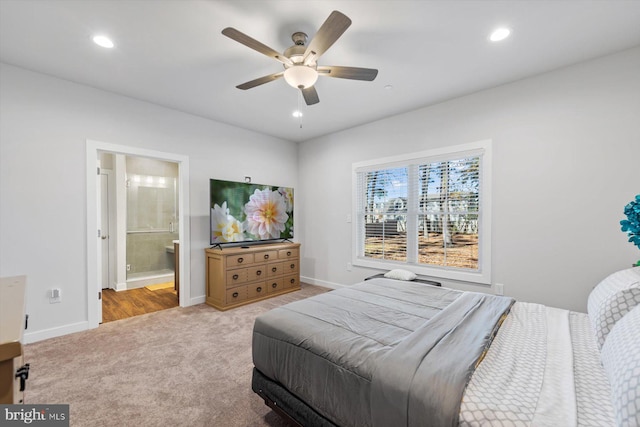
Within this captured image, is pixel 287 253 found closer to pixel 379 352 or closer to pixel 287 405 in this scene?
pixel 287 405

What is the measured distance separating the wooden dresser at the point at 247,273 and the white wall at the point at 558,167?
8.88 feet

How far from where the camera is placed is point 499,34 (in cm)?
217

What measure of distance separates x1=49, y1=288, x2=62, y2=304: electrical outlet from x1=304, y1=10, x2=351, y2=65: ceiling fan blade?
11.4 feet

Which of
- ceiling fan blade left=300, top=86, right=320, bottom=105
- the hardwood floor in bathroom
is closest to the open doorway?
the hardwood floor in bathroom

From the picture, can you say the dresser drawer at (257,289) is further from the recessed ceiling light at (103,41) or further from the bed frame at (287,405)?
the recessed ceiling light at (103,41)

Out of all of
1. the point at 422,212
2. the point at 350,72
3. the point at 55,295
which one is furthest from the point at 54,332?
the point at 422,212

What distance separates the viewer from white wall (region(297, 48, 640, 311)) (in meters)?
2.45

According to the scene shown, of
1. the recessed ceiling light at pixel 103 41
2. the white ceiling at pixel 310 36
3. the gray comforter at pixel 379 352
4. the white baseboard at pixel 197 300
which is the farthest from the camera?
the white baseboard at pixel 197 300

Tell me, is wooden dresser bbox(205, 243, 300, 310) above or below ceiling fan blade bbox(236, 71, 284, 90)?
below

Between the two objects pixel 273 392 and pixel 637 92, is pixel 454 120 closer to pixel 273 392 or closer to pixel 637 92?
pixel 637 92

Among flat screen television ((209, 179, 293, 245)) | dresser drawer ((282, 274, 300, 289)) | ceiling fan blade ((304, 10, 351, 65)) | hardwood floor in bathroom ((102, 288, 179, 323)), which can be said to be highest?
ceiling fan blade ((304, 10, 351, 65))

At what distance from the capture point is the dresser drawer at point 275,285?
4230mm

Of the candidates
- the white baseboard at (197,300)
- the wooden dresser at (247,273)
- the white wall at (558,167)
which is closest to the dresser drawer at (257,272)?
the wooden dresser at (247,273)

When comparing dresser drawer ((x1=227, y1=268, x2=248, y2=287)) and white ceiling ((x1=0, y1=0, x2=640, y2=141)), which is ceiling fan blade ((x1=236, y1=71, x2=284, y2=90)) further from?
dresser drawer ((x1=227, y1=268, x2=248, y2=287))
